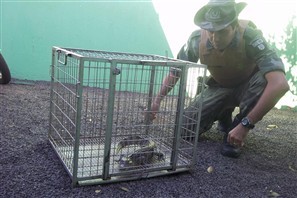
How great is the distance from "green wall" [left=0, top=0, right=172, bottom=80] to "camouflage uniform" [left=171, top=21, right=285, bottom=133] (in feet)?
8.56

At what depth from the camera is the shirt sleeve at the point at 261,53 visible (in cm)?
234

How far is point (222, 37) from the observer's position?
239 centimetres

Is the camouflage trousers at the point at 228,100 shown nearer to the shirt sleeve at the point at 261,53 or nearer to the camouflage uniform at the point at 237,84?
the camouflage uniform at the point at 237,84

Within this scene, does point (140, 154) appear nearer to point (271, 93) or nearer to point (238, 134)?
point (238, 134)

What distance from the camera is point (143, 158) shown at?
80.7 inches

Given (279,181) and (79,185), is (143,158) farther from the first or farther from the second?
(279,181)

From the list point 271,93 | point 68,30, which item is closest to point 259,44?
point 271,93

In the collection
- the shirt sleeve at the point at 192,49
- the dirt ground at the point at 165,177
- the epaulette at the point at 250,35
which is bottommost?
the dirt ground at the point at 165,177

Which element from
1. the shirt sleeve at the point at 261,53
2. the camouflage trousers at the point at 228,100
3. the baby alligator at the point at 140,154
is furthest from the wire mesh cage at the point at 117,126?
the shirt sleeve at the point at 261,53

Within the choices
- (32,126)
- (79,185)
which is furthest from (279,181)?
(32,126)

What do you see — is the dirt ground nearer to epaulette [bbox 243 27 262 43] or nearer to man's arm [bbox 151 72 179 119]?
man's arm [bbox 151 72 179 119]

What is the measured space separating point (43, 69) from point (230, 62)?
3452 millimetres

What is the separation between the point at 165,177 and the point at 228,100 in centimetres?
115

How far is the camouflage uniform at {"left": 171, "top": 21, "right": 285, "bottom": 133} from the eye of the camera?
2393 mm
